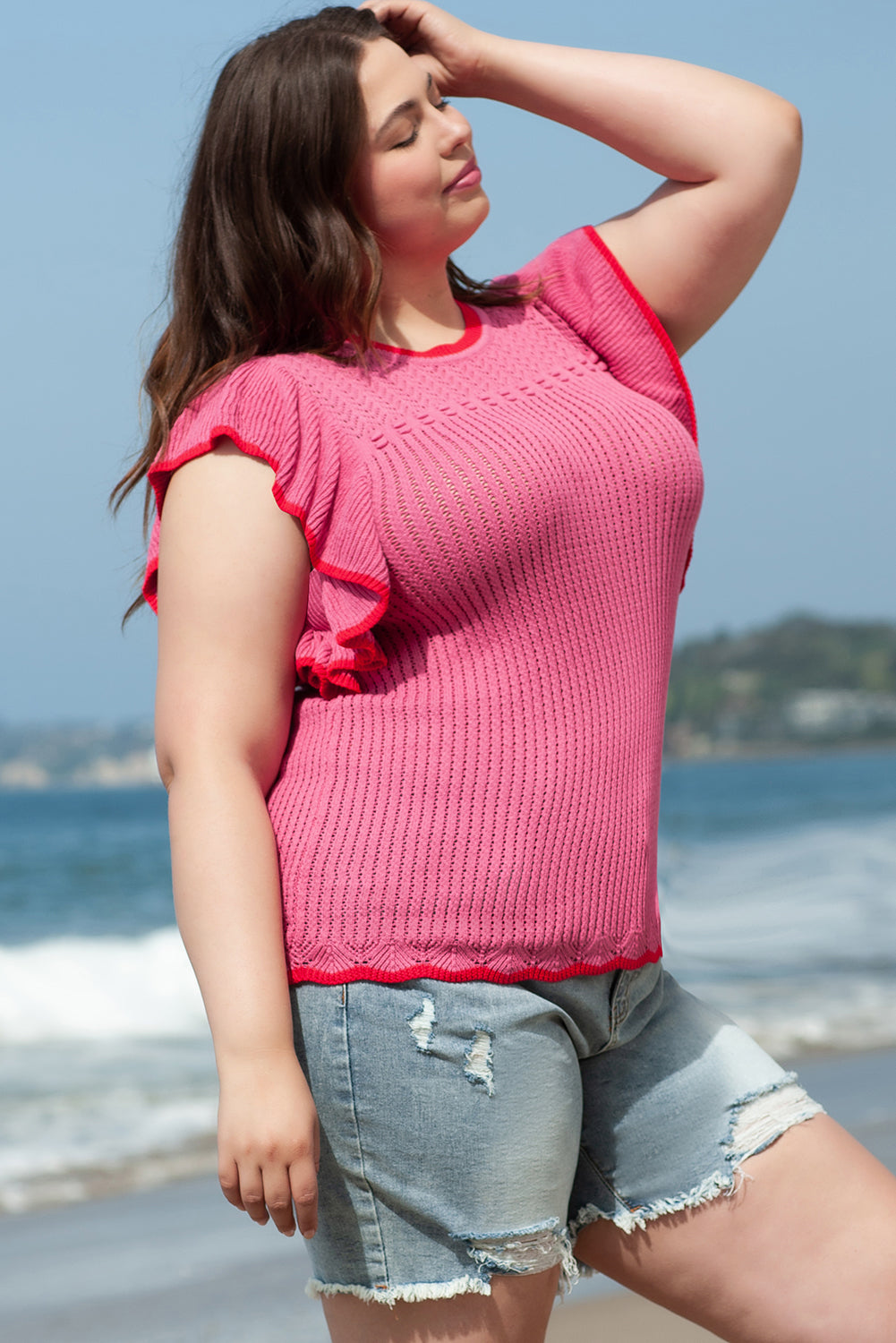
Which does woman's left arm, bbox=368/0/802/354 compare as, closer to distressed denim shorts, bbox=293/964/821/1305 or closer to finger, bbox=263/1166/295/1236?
distressed denim shorts, bbox=293/964/821/1305

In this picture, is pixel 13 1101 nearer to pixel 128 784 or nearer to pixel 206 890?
pixel 206 890

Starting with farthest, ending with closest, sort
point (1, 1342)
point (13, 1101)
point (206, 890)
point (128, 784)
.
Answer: point (128, 784) → point (13, 1101) → point (1, 1342) → point (206, 890)

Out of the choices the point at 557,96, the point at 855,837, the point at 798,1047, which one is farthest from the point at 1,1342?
the point at 855,837

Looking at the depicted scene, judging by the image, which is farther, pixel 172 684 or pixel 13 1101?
pixel 13 1101

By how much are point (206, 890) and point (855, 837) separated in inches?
573

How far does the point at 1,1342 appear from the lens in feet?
9.14

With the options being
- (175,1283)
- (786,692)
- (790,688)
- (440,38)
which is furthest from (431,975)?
(786,692)

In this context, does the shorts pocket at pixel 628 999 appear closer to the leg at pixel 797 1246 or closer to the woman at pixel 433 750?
the woman at pixel 433 750

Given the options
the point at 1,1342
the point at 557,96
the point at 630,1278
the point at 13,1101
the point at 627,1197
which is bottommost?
the point at 13,1101

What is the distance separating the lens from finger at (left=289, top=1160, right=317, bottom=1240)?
1198 millimetres

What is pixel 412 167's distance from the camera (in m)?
1.44

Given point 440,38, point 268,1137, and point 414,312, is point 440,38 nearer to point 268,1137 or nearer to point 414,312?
point 414,312

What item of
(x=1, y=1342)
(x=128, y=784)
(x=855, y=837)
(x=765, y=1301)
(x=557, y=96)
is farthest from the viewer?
(x=128, y=784)

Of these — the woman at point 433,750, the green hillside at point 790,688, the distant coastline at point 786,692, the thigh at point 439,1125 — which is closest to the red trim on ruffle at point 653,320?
the woman at point 433,750
